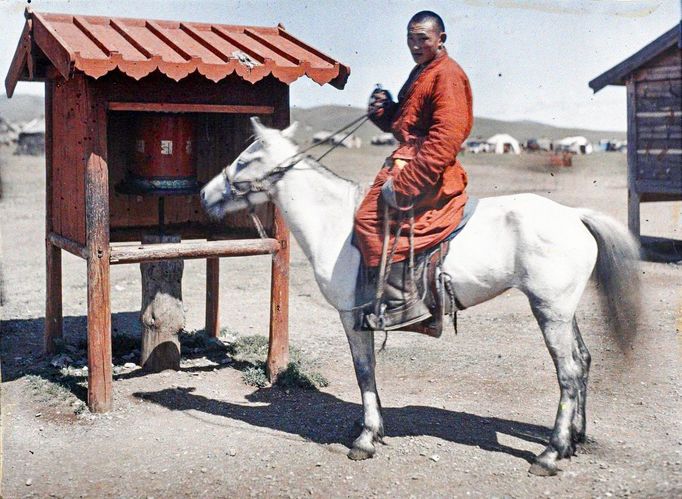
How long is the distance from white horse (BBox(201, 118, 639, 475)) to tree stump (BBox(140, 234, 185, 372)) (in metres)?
2.02

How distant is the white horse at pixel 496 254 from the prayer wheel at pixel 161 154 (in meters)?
1.48

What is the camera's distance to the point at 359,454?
515 centimetres

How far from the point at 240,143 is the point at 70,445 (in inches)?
129

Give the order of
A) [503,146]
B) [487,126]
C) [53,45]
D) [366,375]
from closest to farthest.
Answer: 1. [366,375]
2. [53,45]
3. [503,146]
4. [487,126]

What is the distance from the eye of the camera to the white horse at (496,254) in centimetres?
488

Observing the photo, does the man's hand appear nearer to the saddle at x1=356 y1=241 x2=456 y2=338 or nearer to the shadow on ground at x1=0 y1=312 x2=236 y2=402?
the saddle at x1=356 y1=241 x2=456 y2=338

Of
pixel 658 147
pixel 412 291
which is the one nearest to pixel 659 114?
pixel 658 147

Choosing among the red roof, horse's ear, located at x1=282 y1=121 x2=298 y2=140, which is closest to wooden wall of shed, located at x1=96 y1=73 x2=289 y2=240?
the red roof

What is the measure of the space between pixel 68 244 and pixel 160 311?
1.06m

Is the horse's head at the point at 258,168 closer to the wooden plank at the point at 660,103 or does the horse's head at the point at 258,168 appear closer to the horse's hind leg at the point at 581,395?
the horse's hind leg at the point at 581,395

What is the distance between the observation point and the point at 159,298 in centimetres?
730

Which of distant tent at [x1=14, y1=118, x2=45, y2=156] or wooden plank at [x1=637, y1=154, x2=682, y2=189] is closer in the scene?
wooden plank at [x1=637, y1=154, x2=682, y2=189]

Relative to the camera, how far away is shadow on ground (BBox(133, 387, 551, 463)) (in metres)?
5.58

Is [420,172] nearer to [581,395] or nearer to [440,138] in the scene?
[440,138]
